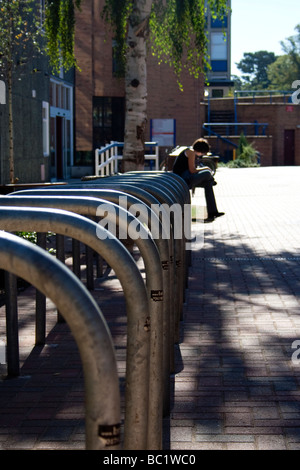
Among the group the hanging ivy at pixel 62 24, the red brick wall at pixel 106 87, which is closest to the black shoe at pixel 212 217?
the hanging ivy at pixel 62 24

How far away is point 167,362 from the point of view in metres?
4.57

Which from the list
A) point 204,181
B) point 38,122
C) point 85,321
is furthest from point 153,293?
point 38,122

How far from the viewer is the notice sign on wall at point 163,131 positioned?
39.2m

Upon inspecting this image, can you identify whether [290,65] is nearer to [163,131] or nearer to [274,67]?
[274,67]

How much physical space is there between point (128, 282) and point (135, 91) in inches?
380

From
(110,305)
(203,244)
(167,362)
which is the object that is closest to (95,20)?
(203,244)

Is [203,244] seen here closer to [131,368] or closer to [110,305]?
[110,305]

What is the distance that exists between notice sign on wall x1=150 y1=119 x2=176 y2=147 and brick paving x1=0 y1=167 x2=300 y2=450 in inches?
1150

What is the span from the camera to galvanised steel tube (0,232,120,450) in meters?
2.12

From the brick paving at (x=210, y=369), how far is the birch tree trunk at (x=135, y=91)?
8.75ft

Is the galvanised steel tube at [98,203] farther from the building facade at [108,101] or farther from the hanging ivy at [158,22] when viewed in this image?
the building facade at [108,101]

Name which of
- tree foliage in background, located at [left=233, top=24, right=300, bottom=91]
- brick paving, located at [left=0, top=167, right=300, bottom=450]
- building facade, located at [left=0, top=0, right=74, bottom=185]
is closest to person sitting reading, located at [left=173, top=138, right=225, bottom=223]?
brick paving, located at [left=0, top=167, right=300, bottom=450]

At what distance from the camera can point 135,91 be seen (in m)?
12.1
